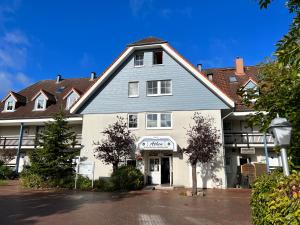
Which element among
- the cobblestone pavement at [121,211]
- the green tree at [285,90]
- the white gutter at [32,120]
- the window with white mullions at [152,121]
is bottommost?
the cobblestone pavement at [121,211]

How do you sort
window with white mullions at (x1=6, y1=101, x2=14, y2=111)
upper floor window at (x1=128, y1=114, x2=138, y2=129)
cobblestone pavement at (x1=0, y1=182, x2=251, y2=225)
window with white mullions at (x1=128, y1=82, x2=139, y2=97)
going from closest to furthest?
cobblestone pavement at (x1=0, y1=182, x2=251, y2=225), upper floor window at (x1=128, y1=114, x2=138, y2=129), window with white mullions at (x1=128, y1=82, x2=139, y2=97), window with white mullions at (x1=6, y1=101, x2=14, y2=111)

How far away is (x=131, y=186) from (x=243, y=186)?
9070 mm

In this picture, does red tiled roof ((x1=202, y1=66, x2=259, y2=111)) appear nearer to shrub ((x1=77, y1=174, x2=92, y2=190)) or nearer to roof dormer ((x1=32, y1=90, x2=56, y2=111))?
shrub ((x1=77, y1=174, x2=92, y2=190))

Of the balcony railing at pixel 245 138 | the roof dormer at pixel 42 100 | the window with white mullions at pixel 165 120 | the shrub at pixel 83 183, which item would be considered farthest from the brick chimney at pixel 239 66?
the roof dormer at pixel 42 100

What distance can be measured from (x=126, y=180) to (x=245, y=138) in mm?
11098

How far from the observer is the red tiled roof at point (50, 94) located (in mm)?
26547

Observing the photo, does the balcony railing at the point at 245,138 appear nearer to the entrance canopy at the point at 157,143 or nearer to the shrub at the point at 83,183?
the entrance canopy at the point at 157,143

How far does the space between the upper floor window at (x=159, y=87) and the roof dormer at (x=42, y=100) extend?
37.3 feet

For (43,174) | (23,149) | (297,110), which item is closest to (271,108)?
(297,110)

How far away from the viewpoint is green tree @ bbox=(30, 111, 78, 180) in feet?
64.5

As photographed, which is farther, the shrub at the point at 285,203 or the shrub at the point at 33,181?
the shrub at the point at 33,181

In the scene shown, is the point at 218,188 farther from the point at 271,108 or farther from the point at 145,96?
the point at 271,108

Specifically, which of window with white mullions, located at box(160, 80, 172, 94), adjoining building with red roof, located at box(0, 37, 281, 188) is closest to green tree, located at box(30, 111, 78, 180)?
adjoining building with red roof, located at box(0, 37, 281, 188)

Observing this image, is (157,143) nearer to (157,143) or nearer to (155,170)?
(157,143)
